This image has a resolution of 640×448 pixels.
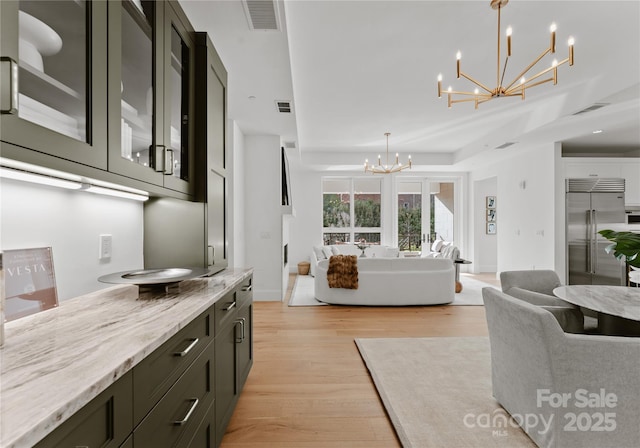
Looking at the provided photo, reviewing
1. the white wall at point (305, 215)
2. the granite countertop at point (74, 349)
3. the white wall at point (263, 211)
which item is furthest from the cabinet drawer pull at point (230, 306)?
the white wall at point (305, 215)

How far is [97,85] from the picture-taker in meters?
1.12

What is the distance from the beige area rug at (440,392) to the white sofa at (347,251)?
3.92 metres

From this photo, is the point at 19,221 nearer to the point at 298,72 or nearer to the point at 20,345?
the point at 20,345

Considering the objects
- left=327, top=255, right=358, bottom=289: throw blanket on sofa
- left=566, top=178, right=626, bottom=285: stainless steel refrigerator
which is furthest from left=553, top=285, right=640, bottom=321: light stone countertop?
left=566, top=178, right=626, bottom=285: stainless steel refrigerator

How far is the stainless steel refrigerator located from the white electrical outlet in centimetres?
643

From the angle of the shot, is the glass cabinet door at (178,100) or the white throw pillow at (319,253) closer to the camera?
the glass cabinet door at (178,100)

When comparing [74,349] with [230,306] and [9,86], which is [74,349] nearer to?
[9,86]

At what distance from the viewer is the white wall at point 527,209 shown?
5633 millimetres

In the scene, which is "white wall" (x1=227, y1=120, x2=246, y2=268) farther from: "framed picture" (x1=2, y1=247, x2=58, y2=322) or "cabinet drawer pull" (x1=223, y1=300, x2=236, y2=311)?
"framed picture" (x1=2, y1=247, x2=58, y2=322)

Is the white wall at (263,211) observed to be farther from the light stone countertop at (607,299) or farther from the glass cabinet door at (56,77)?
the glass cabinet door at (56,77)

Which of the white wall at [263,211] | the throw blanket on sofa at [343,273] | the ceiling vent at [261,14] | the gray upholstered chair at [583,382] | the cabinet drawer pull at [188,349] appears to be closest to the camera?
the cabinet drawer pull at [188,349]

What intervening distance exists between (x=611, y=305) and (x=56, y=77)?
9.24 ft

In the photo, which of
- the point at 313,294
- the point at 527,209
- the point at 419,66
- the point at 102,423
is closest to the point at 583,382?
the point at 102,423

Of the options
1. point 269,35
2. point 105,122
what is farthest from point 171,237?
point 269,35
